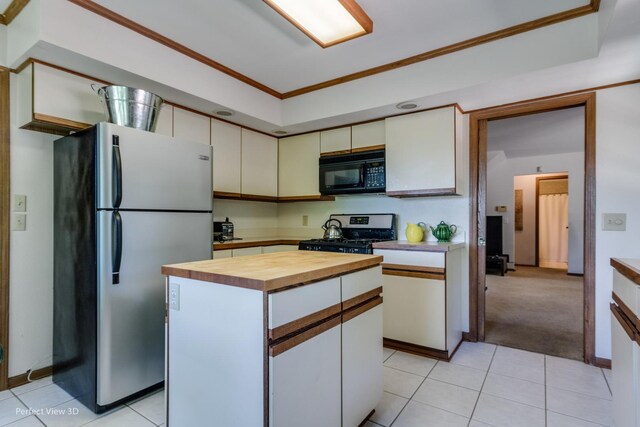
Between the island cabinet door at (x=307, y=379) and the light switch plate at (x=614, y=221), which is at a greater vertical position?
the light switch plate at (x=614, y=221)

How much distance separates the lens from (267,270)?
1.35 meters

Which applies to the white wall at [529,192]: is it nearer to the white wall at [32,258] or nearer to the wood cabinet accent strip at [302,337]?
the wood cabinet accent strip at [302,337]

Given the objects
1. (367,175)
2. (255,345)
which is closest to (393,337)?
(367,175)

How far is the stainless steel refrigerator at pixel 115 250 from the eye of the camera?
6.25 ft

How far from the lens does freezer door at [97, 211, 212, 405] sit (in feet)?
6.24

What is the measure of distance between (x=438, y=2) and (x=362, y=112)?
118cm

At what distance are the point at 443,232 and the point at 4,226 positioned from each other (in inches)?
132

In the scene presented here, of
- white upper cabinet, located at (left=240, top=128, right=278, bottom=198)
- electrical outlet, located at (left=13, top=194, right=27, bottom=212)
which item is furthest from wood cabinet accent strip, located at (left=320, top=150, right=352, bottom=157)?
electrical outlet, located at (left=13, top=194, right=27, bottom=212)

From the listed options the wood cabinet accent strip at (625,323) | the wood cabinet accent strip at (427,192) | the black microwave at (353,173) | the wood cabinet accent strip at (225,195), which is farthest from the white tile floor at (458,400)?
the wood cabinet accent strip at (225,195)

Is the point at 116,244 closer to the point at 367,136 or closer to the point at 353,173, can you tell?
the point at 353,173

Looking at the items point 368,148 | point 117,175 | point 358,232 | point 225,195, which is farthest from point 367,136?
point 117,175

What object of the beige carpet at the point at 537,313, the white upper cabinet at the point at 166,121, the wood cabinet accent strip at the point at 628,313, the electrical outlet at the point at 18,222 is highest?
the white upper cabinet at the point at 166,121

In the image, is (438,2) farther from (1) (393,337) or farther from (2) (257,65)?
(1) (393,337)

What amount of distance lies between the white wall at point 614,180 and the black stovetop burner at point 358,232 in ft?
5.52
